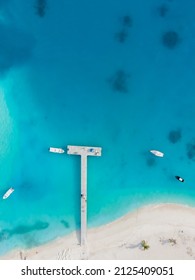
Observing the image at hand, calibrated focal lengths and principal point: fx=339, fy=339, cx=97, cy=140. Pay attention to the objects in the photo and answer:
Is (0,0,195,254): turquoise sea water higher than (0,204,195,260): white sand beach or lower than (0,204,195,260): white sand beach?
higher

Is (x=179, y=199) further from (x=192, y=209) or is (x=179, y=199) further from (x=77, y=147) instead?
(x=77, y=147)

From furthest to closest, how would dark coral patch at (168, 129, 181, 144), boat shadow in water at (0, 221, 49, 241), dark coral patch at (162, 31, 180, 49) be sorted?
1. boat shadow in water at (0, 221, 49, 241)
2. dark coral patch at (168, 129, 181, 144)
3. dark coral patch at (162, 31, 180, 49)

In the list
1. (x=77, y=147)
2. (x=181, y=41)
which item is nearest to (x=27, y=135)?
(x=77, y=147)

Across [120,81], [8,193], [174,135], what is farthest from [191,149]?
[8,193]

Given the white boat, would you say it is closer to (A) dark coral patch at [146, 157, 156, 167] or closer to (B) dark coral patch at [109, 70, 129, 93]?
(A) dark coral patch at [146, 157, 156, 167]

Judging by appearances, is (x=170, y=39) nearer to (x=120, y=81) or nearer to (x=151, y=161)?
(x=120, y=81)

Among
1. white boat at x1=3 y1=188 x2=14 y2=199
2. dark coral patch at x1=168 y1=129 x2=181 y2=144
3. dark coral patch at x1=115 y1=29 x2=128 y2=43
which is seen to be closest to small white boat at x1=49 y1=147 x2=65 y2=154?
white boat at x1=3 y1=188 x2=14 y2=199
